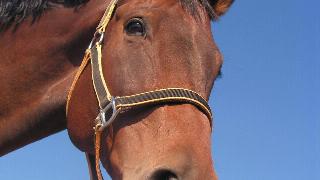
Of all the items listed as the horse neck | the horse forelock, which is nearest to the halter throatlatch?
the horse neck

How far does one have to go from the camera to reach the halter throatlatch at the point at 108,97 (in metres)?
3.95

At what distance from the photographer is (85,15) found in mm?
4641

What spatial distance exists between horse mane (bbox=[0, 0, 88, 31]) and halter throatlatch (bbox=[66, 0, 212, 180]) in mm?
516

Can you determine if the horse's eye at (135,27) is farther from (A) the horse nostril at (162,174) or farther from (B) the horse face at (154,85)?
(A) the horse nostril at (162,174)

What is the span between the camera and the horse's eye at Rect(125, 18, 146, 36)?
168 inches

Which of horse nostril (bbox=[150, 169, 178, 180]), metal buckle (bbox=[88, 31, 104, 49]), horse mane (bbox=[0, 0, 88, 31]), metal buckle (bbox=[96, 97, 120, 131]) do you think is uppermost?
horse mane (bbox=[0, 0, 88, 31])

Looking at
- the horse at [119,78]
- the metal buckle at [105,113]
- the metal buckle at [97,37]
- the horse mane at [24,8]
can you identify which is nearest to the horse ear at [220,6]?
the horse at [119,78]

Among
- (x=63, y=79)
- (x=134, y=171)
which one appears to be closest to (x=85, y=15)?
(x=63, y=79)

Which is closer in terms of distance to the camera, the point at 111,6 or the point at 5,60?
the point at 111,6

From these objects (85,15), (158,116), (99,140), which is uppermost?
(85,15)

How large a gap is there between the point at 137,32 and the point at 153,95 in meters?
0.60

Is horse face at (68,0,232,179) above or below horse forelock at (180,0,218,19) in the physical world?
below

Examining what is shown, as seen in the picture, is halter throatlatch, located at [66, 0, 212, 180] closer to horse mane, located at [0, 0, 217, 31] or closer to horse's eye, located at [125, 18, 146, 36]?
horse's eye, located at [125, 18, 146, 36]

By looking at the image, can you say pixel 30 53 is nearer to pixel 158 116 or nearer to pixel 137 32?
pixel 137 32
